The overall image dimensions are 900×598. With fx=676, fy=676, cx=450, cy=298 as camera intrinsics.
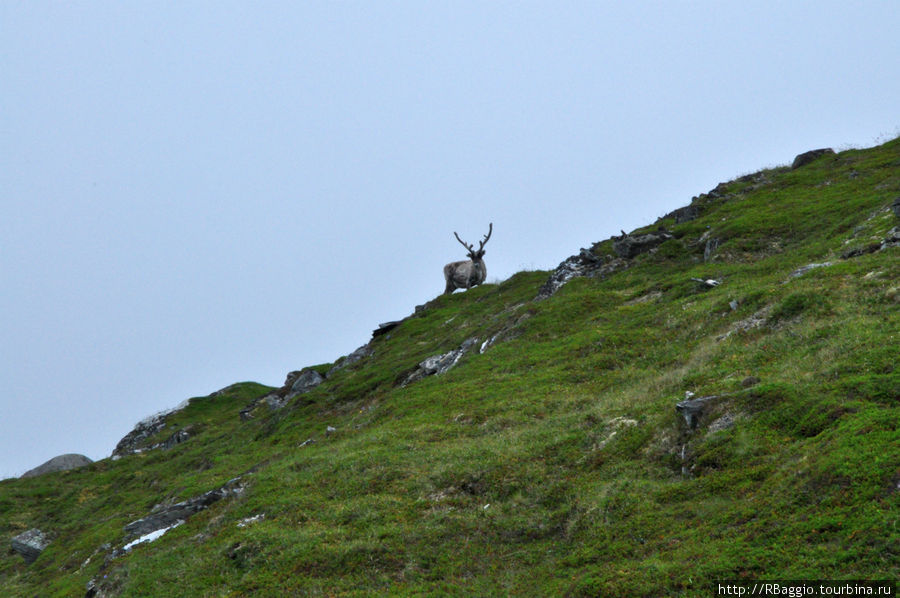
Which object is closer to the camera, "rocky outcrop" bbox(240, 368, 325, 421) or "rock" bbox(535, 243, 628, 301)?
"rock" bbox(535, 243, 628, 301)

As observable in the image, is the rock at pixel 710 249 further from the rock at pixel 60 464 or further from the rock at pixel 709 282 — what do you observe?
the rock at pixel 60 464

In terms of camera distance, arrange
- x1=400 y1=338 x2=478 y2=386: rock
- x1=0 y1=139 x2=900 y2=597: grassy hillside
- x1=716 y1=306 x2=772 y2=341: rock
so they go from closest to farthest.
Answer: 1. x1=0 y1=139 x2=900 y2=597: grassy hillside
2. x1=716 y1=306 x2=772 y2=341: rock
3. x1=400 y1=338 x2=478 y2=386: rock

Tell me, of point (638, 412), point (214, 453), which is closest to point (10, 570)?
point (214, 453)

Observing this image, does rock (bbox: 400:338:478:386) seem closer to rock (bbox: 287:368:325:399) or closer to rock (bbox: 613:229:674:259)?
rock (bbox: 613:229:674:259)

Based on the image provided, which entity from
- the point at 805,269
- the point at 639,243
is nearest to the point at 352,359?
the point at 639,243

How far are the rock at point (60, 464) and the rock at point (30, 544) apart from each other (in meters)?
24.9

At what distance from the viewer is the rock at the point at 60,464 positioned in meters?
59.0

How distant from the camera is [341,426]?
107 feet

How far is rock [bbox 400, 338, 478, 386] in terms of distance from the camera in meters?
37.0

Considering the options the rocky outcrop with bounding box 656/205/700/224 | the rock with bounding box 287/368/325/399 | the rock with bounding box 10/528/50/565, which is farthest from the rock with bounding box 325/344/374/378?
the rocky outcrop with bounding box 656/205/700/224

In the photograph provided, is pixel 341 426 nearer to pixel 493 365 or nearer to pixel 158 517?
pixel 493 365

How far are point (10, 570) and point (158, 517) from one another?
44.0 ft

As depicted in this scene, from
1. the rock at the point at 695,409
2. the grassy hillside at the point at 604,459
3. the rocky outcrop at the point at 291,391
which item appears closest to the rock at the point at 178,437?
the rocky outcrop at the point at 291,391

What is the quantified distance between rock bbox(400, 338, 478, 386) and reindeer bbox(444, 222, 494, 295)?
66.7ft
